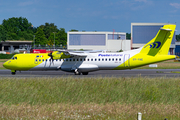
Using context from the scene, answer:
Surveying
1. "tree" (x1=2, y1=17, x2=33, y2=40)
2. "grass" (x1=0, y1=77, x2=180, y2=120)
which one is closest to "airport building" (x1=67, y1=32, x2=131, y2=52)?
"tree" (x1=2, y1=17, x2=33, y2=40)

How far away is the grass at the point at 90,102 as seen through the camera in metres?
10.1

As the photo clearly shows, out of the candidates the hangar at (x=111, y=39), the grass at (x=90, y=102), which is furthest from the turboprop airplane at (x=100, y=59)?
the hangar at (x=111, y=39)

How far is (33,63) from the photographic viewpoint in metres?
32.2

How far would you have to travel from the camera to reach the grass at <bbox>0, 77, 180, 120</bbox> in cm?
1012

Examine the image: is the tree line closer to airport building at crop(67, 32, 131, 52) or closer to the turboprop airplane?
airport building at crop(67, 32, 131, 52)

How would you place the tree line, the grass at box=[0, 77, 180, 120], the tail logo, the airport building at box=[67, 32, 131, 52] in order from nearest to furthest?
the grass at box=[0, 77, 180, 120], the tail logo, the airport building at box=[67, 32, 131, 52], the tree line

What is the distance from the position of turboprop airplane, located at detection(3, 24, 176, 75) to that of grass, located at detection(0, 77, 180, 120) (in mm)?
11775


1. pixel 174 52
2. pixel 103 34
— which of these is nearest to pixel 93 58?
pixel 103 34

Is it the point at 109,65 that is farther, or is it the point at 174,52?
the point at 174,52

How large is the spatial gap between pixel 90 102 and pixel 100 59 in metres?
18.3

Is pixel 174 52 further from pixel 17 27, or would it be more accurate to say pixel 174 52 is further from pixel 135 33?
pixel 17 27

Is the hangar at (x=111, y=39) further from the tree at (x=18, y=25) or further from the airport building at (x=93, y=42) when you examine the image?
the tree at (x=18, y=25)

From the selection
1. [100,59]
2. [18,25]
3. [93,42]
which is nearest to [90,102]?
[100,59]

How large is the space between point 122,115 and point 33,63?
79.7 feet
